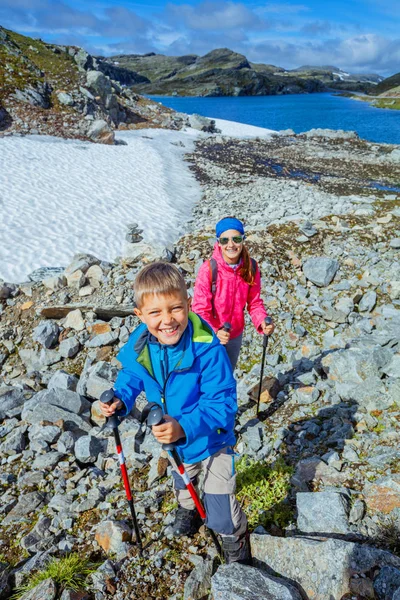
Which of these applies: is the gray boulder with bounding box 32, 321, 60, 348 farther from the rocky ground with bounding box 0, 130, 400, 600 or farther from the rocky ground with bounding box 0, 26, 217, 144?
the rocky ground with bounding box 0, 26, 217, 144

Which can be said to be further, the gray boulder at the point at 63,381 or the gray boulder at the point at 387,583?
the gray boulder at the point at 63,381

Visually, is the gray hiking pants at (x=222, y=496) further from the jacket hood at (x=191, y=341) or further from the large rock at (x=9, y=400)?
the large rock at (x=9, y=400)

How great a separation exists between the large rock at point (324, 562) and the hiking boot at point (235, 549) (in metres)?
0.24

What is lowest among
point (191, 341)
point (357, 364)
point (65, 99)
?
point (357, 364)

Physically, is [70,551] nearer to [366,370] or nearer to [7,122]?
[366,370]

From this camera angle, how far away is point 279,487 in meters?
4.34

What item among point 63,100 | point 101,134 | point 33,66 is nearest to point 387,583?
point 101,134

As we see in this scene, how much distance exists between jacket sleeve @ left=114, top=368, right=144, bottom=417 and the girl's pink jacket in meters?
1.87

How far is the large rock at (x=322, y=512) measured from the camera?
3635 mm

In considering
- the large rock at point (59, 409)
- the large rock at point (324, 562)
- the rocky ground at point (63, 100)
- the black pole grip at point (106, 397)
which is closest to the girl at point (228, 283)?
the black pole grip at point (106, 397)

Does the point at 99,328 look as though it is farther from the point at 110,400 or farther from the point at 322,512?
the point at 322,512

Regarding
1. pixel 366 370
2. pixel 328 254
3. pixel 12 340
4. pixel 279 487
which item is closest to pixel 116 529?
pixel 279 487

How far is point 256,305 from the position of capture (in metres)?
5.36

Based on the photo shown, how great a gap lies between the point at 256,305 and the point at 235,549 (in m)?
3.05
